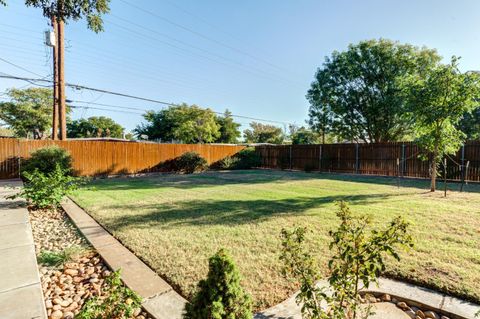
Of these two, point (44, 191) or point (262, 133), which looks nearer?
point (44, 191)

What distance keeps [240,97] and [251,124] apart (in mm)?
17252

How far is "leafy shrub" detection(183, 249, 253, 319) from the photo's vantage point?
134 centimetres

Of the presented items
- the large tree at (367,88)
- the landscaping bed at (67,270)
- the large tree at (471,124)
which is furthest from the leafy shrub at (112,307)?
the large tree at (471,124)

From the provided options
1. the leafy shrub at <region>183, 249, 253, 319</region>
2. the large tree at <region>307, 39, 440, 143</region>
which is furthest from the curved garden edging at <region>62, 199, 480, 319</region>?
the large tree at <region>307, 39, 440, 143</region>

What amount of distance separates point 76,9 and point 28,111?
3002 cm

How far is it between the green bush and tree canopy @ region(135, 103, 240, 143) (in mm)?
20369

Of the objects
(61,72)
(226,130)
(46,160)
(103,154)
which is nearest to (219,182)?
(103,154)

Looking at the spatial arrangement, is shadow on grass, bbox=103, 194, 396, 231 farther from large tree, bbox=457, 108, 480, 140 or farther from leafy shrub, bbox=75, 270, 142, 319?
large tree, bbox=457, 108, 480, 140

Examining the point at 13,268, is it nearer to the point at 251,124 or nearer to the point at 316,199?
the point at 316,199

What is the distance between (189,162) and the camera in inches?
562

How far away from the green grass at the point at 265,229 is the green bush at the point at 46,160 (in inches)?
164

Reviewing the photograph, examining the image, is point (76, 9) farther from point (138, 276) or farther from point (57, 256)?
point (138, 276)

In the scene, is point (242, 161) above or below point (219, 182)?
above

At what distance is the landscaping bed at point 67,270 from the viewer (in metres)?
2.09
